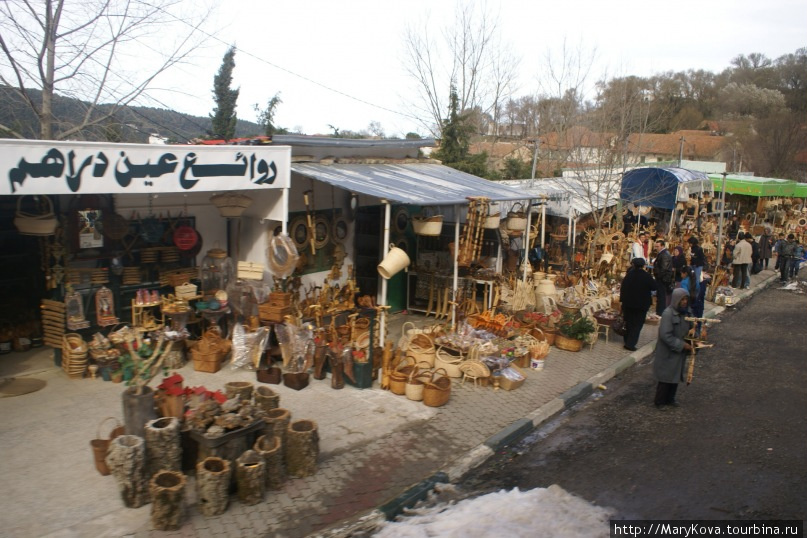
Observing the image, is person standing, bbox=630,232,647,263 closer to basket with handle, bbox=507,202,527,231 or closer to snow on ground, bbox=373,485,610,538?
basket with handle, bbox=507,202,527,231

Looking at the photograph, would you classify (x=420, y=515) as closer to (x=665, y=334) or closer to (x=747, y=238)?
(x=665, y=334)

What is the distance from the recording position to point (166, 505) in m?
4.65

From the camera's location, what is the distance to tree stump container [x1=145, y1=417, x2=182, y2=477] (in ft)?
16.5

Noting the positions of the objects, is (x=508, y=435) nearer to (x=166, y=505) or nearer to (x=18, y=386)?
(x=166, y=505)

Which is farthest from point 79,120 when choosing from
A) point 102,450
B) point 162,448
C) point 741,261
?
point 741,261

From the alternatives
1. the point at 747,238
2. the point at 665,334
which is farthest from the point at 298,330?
the point at 747,238

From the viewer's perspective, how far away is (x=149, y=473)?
508 cm

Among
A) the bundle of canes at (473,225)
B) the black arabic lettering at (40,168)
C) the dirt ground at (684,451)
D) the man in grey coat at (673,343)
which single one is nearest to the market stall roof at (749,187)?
the dirt ground at (684,451)

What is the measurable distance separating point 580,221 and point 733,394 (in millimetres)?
9999

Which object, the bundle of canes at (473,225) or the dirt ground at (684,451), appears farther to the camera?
the bundle of canes at (473,225)

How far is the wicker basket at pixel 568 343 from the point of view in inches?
408

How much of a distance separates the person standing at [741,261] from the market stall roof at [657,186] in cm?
231

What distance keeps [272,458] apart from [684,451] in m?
4.43

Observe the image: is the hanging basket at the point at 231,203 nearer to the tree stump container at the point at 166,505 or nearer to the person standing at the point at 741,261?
the tree stump container at the point at 166,505
